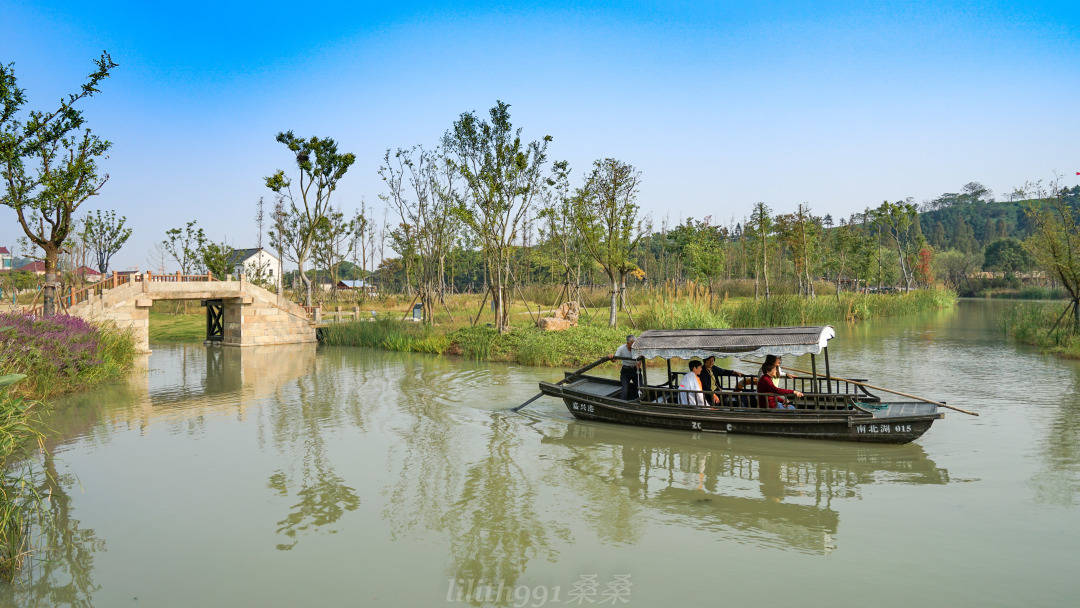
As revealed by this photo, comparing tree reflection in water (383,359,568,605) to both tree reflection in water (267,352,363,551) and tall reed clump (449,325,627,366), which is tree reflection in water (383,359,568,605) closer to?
tree reflection in water (267,352,363,551)

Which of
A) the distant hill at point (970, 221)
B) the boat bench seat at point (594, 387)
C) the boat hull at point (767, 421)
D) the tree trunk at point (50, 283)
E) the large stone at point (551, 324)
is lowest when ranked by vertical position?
the boat hull at point (767, 421)

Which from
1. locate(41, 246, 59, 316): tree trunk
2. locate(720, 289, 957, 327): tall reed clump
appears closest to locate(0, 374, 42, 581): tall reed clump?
locate(41, 246, 59, 316): tree trunk

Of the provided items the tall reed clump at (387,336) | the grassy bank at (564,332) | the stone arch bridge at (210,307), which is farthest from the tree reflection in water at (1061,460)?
the stone arch bridge at (210,307)

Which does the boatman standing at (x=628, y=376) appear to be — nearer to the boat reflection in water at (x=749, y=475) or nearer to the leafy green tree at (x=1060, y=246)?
the boat reflection in water at (x=749, y=475)

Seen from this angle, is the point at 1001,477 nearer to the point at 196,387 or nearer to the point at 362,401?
the point at 362,401

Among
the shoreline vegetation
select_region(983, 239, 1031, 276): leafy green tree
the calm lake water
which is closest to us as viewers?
the calm lake water

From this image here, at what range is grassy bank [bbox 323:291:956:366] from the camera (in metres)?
20.2

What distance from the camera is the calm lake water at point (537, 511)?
20.1ft

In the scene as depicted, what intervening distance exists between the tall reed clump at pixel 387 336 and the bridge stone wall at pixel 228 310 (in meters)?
1.52

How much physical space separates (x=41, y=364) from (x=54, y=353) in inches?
27.9

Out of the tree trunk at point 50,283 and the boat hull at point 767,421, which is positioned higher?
the tree trunk at point 50,283

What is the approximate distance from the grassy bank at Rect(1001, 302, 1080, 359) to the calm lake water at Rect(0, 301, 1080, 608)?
Result: 7584 millimetres

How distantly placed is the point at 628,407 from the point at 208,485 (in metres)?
6.66

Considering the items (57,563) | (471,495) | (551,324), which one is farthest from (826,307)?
(57,563)
